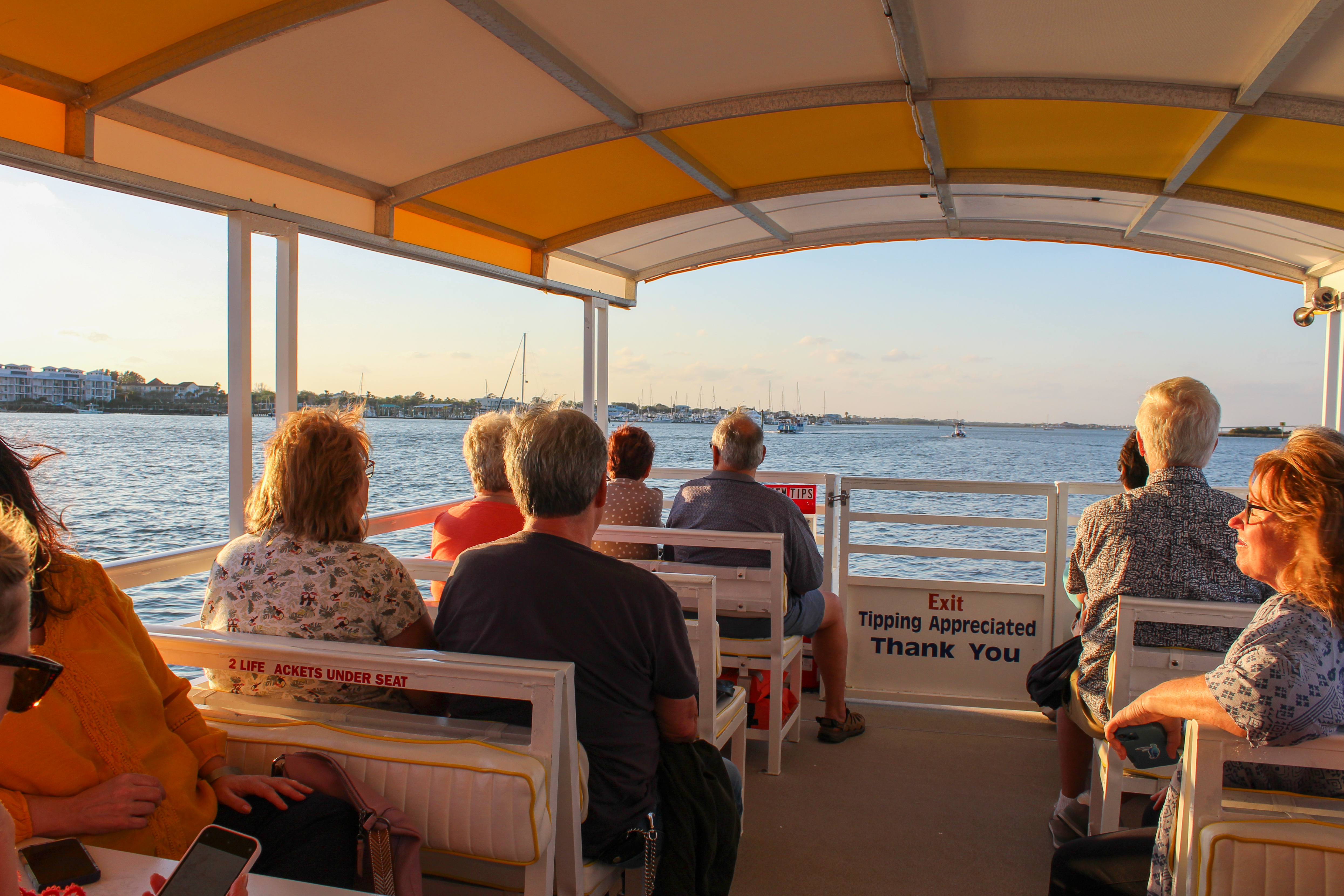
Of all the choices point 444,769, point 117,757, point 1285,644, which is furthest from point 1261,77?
point 117,757

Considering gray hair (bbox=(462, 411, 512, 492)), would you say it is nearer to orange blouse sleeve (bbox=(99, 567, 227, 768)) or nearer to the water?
the water

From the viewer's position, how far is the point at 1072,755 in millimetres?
2791

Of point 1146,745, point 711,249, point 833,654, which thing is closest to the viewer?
point 1146,745

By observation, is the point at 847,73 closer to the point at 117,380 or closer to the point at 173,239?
the point at 117,380

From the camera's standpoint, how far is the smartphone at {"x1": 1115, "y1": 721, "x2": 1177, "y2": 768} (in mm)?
1981

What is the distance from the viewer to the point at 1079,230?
438cm

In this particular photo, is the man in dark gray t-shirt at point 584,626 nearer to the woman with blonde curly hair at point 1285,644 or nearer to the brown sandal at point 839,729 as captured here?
the woman with blonde curly hair at point 1285,644

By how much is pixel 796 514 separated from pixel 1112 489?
1824 millimetres

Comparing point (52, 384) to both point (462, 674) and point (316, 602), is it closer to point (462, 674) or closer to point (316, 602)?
point (316, 602)

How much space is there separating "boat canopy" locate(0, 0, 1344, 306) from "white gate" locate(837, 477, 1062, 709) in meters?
1.54

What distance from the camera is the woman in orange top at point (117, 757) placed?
1.33 m

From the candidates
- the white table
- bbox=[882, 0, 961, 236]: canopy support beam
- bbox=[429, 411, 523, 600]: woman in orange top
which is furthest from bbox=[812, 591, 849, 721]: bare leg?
the white table

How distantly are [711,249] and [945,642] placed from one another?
2.55m

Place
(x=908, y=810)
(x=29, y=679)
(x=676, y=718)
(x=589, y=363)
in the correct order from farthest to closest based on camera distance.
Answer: (x=589, y=363)
(x=908, y=810)
(x=676, y=718)
(x=29, y=679)
